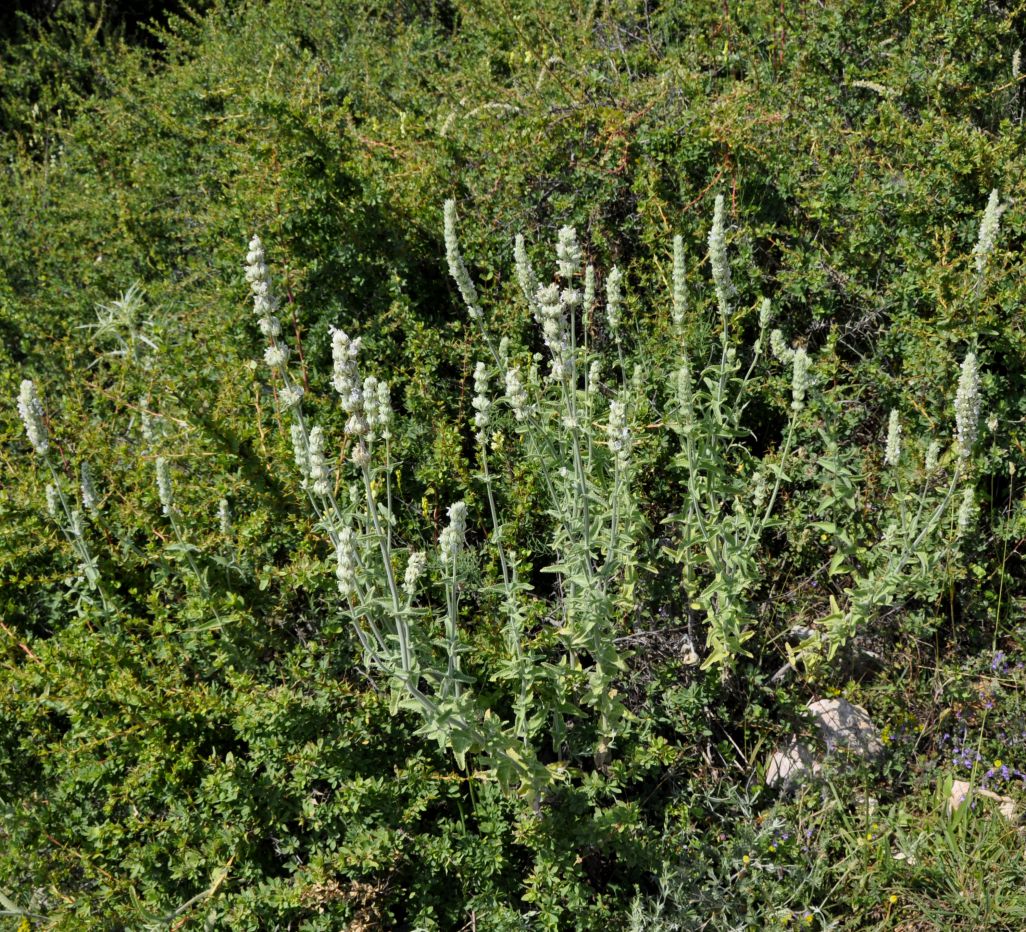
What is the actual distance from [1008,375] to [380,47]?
189 inches

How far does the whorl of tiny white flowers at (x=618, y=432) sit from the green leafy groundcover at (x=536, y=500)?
0.94 m

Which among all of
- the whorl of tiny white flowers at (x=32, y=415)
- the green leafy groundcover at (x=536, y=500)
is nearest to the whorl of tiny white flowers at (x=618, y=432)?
the green leafy groundcover at (x=536, y=500)

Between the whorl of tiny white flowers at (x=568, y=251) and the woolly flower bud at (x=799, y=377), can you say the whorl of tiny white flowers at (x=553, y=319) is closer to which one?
the whorl of tiny white flowers at (x=568, y=251)

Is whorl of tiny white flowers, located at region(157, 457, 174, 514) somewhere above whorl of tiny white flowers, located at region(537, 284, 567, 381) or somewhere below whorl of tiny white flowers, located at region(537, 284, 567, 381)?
below

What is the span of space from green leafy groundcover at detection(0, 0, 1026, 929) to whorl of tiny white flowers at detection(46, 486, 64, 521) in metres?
0.13

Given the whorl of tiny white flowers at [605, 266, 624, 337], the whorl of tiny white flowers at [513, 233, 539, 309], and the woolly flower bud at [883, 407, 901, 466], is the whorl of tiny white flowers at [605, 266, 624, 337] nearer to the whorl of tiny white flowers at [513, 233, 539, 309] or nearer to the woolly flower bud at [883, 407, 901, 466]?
the whorl of tiny white flowers at [513, 233, 539, 309]

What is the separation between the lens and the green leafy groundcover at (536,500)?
3096 mm

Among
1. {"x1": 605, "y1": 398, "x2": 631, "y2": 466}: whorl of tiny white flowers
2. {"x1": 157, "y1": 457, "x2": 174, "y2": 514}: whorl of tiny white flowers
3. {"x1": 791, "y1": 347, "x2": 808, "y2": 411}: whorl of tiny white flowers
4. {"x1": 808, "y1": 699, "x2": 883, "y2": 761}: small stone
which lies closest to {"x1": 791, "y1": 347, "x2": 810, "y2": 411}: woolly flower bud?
{"x1": 791, "y1": 347, "x2": 808, "y2": 411}: whorl of tiny white flowers

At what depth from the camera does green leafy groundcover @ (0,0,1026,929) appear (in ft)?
10.2

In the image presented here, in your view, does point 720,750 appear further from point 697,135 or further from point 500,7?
point 500,7

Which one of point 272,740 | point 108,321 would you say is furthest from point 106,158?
point 272,740

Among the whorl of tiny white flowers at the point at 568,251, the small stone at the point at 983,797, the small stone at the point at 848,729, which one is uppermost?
the whorl of tiny white flowers at the point at 568,251

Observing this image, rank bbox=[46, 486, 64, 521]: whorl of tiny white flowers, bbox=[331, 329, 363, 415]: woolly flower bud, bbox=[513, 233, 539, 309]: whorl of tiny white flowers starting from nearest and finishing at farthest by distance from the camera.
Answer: bbox=[331, 329, 363, 415]: woolly flower bud, bbox=[513, 233, 539, 309]: whorl of tiny white flowers, bbox=[46, 486, 64, 521]: whorl of tiny white flowers

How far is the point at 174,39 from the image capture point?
25.2 ft
